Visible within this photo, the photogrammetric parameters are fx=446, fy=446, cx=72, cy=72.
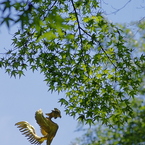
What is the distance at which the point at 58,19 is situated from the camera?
2.07 meters

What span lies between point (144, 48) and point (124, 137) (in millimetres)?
2556

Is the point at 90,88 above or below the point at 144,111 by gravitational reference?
below

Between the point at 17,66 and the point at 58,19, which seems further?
the point at 17,66

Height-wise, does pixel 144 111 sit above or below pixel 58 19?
above

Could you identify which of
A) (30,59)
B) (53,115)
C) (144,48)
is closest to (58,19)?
(53,115)

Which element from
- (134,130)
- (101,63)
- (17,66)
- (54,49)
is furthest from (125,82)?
(134,130)

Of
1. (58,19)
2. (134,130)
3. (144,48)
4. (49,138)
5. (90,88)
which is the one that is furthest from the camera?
(144,48)

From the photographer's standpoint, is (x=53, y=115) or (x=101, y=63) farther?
(x=101, y=63)

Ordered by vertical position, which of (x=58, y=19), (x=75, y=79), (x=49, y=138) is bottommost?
(x=58, y=19)

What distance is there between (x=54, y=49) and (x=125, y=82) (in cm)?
86

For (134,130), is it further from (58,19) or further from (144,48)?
(58,19)

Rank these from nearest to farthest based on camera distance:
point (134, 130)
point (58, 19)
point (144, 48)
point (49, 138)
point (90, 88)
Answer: point (58, 19), point (49, 138), point (90, 88), point (134, 130), point (144, 48)

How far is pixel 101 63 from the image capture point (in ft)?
16.3

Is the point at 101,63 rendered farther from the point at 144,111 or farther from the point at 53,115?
the point at 144,111
